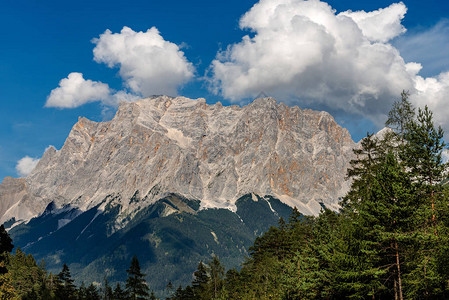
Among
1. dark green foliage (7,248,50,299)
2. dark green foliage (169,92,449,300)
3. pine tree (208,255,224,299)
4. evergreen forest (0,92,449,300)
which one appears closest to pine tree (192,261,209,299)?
pine tree (208,255,224,299)

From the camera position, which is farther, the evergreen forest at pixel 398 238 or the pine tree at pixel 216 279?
the pine tree at pixel 216 279

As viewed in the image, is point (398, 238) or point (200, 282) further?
point (200, 282)

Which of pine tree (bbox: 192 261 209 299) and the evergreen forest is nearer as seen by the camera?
the evergreen forest

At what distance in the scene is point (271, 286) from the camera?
6316 centimetres

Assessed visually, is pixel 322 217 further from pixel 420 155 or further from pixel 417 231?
pixel 417 231

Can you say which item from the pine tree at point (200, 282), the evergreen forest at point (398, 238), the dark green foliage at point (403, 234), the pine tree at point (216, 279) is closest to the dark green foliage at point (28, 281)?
the pine tree at point (200, 282)

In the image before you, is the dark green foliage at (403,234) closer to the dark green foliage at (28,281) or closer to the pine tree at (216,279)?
the pine tree at (216,279)

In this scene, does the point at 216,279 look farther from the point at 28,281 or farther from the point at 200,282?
the point at 28,281

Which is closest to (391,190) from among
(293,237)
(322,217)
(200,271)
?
(322,217)

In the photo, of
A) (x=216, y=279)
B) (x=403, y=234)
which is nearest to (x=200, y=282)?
(x=216, y=279)

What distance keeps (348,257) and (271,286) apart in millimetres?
30711

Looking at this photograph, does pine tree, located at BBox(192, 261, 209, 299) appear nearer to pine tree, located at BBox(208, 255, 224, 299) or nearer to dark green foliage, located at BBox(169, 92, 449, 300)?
pine tree, located at BBox(208, 255, 224, 299)

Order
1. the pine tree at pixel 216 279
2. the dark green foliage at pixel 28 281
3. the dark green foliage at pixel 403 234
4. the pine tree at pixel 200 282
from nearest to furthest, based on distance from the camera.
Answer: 1. the dark green foliage at pixel 403 234
2. the dark green foliage at pixel 28 281
3. the pine tree at pixel 216 279
4. the pine tree at pixel 200 282

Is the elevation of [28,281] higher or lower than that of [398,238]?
lower
